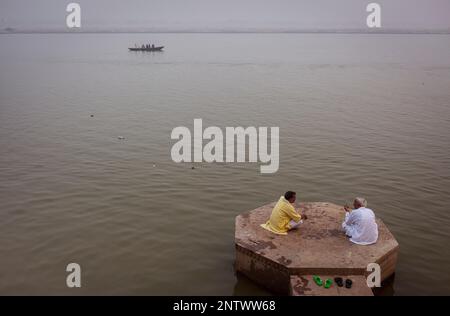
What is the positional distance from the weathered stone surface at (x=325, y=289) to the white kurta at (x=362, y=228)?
3.38 ft

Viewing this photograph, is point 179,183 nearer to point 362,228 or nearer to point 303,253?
point 303,253

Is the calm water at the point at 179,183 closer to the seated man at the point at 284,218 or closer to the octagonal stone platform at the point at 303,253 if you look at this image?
the octagonal stone platform at the point at 303,253

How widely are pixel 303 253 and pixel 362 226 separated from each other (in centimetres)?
138

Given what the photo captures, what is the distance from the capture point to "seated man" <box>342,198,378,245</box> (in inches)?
321

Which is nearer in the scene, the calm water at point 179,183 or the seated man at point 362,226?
the seated man at point 362,226

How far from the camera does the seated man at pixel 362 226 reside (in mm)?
8164

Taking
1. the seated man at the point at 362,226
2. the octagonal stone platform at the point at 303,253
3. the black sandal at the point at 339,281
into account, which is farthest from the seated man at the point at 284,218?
the black sandal at the point at 339,281

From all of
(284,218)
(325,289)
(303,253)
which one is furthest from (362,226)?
(325,289)

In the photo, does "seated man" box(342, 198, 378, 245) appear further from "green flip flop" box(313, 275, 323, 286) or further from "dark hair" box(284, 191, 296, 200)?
"green flip flop" box(313, 275, 323, 286)

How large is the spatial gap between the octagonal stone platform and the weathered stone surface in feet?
0.31

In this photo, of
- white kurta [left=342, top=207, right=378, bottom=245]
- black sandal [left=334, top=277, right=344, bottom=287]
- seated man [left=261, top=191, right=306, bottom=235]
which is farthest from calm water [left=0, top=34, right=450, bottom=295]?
black sandal [left=334, top=277, right=344, bottom=287]
